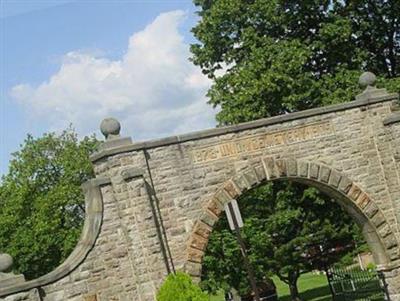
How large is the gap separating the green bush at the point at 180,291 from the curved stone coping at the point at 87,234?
1.57 metres

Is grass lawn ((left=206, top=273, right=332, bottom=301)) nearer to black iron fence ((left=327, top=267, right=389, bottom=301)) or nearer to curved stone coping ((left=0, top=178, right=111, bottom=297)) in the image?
black iron fence ((left=327, top=267, right=389, bottom=301))

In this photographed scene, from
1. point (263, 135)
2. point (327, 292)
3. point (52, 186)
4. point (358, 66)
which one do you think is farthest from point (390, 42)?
point (52, 186)

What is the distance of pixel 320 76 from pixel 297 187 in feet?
12.0

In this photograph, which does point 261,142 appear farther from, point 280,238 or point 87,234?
point 280,238

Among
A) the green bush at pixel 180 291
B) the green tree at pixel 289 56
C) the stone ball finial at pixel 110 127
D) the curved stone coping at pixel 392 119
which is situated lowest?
the green bush at pixel 180 291

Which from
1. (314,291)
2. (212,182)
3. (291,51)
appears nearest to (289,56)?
(291,51)

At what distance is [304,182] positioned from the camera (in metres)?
13.5

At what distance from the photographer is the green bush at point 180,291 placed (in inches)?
423

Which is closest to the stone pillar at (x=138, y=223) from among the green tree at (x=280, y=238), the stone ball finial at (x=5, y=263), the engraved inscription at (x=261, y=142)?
the engraved inscription at (x=261, y=142)

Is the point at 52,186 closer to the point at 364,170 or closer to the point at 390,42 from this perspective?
the point at 390,42

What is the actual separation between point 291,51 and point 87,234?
10303mm

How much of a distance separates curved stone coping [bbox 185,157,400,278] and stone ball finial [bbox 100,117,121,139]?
2230 mm

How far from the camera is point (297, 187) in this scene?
20484 mm

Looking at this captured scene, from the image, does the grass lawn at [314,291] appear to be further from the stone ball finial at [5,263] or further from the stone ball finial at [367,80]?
the stone ball finial at [5,263]
